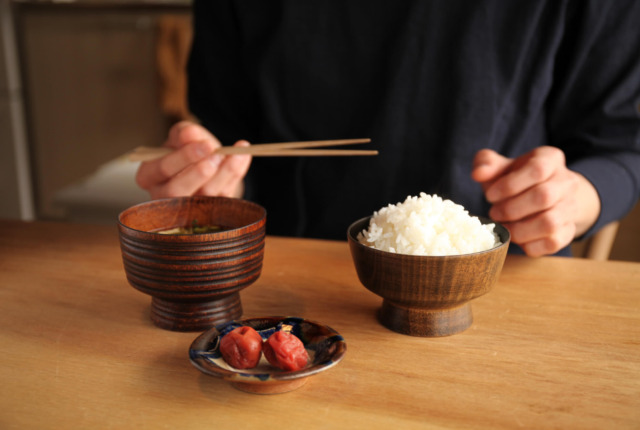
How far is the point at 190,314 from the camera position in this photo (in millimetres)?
874

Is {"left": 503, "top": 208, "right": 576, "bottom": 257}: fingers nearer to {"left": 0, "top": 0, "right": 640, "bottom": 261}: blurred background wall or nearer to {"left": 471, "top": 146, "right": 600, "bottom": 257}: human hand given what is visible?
{"left": 471, "top": 146, "right": 600, "bottom": 257}: human hand

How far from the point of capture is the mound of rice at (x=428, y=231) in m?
0.82

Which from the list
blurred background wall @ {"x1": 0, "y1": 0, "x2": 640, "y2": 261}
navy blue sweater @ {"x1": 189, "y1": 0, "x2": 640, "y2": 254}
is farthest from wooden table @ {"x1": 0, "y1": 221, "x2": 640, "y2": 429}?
blurred background wall @ {"x1": 0, "y1": 0, "x2": 640, "y2": 261}

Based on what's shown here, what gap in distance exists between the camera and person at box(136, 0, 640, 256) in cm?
137

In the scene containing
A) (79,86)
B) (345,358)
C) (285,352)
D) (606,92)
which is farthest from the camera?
(79,86)

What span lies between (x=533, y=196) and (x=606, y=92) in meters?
0.56

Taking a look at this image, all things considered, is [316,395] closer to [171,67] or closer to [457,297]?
[457,297]

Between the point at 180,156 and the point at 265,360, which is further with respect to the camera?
the point at 180,156

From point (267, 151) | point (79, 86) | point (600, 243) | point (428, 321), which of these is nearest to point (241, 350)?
point (428, 321)

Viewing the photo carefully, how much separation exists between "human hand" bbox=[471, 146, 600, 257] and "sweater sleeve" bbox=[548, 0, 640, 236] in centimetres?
23

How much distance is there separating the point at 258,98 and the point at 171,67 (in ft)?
7.86

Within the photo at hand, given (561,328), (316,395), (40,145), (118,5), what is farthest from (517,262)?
(40,145)

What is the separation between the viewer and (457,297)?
814 mm

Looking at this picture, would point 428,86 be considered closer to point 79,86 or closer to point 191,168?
point 191,168
